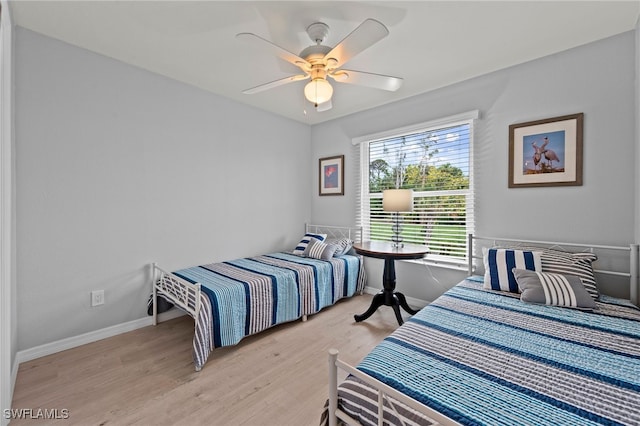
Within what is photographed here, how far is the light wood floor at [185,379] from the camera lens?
1632 mm

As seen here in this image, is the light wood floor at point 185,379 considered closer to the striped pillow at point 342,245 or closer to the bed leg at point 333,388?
the bed leg at point 333,388

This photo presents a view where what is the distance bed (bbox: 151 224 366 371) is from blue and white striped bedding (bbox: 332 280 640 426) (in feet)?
4.61

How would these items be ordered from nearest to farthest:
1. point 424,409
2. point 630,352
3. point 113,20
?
point 424,409
point 630,352
point 113,20

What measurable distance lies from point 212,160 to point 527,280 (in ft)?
10.5

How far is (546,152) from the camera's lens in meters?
2.42

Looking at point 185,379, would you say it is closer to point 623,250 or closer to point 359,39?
point 359,39

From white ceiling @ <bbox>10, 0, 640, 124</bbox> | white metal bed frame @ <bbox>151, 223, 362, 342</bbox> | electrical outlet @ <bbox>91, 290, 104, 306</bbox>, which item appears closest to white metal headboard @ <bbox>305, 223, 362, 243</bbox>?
white metal bed frame @ <bbox>151, 223, 362, 342</bbox>

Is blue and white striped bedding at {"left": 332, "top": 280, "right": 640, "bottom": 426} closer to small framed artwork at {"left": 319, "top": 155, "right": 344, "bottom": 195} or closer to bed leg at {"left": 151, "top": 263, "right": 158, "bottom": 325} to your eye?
bed leg at {"left": 151, "top": 263, "right": 158, "bottom": 325}

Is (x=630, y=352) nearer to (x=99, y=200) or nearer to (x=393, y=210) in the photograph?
(x=393, y=210)

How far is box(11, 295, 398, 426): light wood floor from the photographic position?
163 cm

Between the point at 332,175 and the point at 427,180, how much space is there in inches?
54.9

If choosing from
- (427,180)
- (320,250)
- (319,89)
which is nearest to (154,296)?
(320,250)

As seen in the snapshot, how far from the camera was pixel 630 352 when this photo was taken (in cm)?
129

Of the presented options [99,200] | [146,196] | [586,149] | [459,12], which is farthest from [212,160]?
[586,149]
